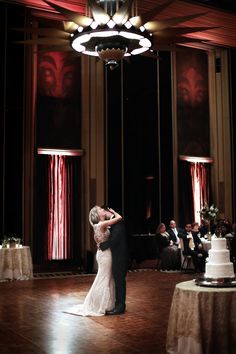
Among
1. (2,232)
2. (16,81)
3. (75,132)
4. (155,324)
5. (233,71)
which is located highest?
(233,71)

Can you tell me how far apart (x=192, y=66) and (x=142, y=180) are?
3626 mm

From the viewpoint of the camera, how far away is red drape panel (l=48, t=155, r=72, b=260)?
11.5 meters

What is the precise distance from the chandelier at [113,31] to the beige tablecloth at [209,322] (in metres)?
3.61

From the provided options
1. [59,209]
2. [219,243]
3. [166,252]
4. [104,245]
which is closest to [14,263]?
[59,209]

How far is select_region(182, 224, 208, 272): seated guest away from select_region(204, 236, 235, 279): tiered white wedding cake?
633 centimetres

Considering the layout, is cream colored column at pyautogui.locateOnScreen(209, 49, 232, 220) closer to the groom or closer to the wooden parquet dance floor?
the wooden parquet dance floor

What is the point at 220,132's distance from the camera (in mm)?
14227

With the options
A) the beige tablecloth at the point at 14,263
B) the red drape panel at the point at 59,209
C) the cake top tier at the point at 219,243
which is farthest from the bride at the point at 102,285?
the red drape panel at the point at 59,209

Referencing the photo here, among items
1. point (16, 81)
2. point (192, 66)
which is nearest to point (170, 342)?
point (16, 81)

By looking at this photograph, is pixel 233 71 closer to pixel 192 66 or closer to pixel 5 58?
pixel 192 66

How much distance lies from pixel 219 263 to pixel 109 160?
8.59 m

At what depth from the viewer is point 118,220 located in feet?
19.9

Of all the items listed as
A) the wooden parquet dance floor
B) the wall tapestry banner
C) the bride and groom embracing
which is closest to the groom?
the bride and groom embracing

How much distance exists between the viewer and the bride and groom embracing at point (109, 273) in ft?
19.5
